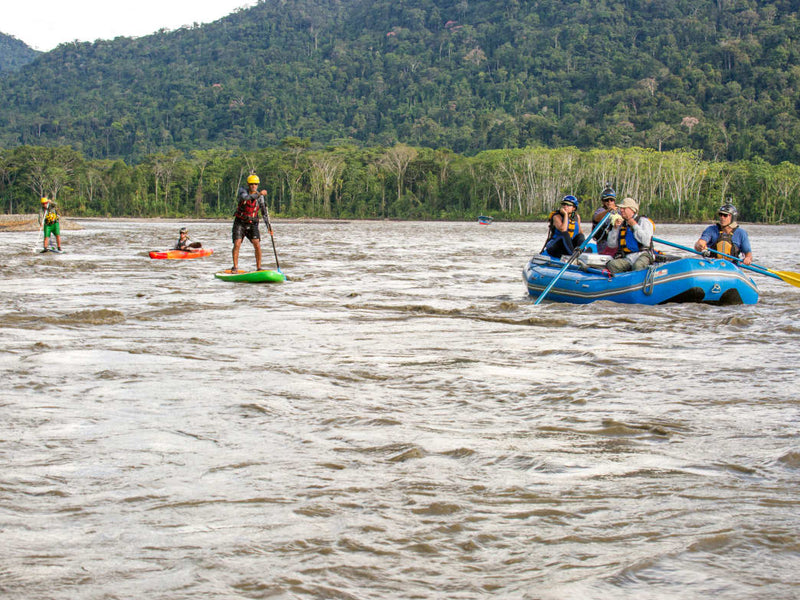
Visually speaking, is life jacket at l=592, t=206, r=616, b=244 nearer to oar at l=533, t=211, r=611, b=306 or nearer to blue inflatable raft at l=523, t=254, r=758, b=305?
oar at l=533, t=211, r=611, b=306

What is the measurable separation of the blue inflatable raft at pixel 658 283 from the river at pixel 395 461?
2059mm

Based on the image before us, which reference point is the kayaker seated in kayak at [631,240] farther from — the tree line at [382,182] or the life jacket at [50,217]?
the tree line at [382,182]

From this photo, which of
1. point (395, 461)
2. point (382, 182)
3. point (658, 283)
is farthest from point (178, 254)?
point (382, 182)

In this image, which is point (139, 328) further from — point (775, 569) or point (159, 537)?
point (775, 569)

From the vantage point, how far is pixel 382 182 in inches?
3986

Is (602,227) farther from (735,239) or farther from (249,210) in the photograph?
(249,210)

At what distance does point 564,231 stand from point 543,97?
15222 centimetres

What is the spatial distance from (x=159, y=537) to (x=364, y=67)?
20120 cm

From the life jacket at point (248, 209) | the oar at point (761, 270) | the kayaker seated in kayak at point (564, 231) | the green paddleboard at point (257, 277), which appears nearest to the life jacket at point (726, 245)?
the oar at point (761, 270)

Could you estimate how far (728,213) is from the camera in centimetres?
1372

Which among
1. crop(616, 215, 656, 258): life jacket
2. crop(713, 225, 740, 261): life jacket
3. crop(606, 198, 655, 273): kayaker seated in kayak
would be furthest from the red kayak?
crop(713, 225, 740, 261): life jacket

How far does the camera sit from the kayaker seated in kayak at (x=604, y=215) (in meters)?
13.3

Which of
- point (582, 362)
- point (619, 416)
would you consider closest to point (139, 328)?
point (582, 362)

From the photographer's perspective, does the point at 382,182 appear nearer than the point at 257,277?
No
